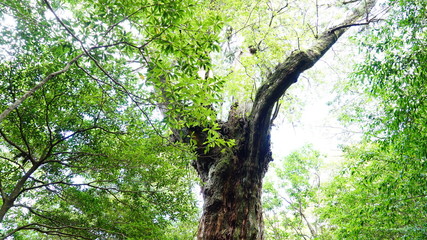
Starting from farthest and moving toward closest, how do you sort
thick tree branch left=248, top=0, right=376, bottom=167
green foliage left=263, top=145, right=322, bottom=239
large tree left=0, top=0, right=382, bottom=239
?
1. green foliage left=263, top=145, right=322, bottom=239
2. thick tree branch left=248, top=0, right=376, bottom=167
3. large tree left=0, top=0, right=382, bottom=239

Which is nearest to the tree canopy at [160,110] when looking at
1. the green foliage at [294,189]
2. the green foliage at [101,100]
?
the green foliage at [101,100]

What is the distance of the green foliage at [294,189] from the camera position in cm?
1018

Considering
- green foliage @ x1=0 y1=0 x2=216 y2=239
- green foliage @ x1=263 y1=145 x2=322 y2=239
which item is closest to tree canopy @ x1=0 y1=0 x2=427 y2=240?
green foliage @ x1=0 y1=0 x2=216 y2=239

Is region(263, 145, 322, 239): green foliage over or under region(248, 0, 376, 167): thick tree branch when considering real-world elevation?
over

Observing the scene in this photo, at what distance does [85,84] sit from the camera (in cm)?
266

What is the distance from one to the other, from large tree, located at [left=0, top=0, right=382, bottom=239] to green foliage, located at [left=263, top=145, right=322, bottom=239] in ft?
20.9

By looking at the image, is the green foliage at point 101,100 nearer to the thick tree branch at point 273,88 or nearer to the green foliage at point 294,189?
the thick tree branch at point 273,88

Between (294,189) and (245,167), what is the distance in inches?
295

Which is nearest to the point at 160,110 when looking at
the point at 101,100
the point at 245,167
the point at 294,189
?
the point at 101,100

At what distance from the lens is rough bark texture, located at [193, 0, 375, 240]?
334 centimetres

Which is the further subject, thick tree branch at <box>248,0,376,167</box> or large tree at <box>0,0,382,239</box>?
thick tree branch at <box>248,0,376,167</box>

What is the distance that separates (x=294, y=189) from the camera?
407 inches

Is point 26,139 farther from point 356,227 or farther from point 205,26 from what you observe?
point 356,227

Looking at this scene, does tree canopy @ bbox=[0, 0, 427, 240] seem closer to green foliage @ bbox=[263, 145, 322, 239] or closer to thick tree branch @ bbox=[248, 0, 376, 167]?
thick tree branch @ bbox=[248, 0, 376, 167]
